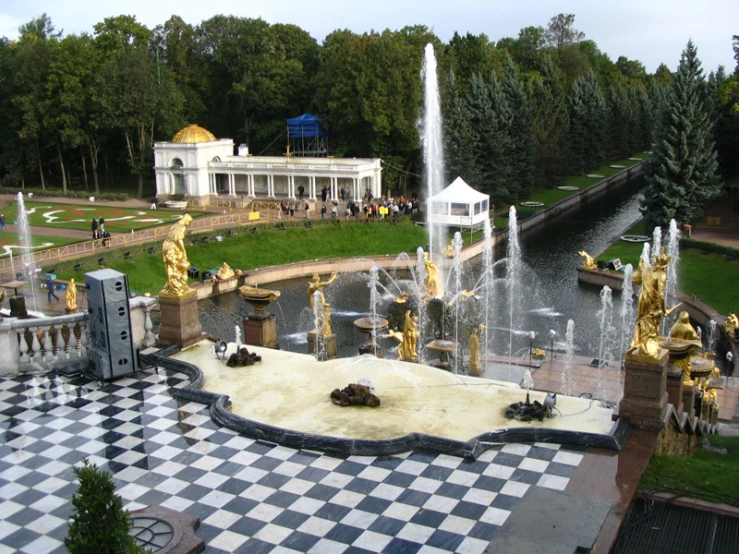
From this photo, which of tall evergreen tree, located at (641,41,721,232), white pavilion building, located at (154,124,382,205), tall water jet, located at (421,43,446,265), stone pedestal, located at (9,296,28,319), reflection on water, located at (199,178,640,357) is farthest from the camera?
white pavilion building, located at (154,124,382,205)

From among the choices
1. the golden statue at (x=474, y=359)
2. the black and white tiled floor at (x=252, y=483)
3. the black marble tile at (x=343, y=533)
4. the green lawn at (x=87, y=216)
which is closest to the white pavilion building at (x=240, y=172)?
the green lawn at (x=87, y=216)

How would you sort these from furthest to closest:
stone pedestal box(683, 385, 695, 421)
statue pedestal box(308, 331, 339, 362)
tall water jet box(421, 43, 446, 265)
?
tall water jet box(421, 43, 446, 265) → statue pedestal box(308, 331, 339, 362) → stone pedestal box(683, 385, 695, 421)

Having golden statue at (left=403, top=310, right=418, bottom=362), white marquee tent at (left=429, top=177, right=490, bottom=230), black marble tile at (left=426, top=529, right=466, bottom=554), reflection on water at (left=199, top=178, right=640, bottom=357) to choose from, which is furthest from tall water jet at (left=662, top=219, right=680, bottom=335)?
black marble tile at (left=426, top=529, right=466, bottom=554)

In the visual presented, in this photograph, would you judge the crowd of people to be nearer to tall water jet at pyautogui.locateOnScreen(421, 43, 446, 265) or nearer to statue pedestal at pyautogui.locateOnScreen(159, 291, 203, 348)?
tall water jet at pyautogui.locateOnScreen(421, 43, 446, 265)

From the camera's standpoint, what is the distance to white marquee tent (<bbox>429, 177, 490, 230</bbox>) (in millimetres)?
45438

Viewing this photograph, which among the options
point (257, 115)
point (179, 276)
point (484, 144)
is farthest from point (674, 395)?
point (257, 115)

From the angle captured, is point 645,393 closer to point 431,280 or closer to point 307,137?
point 431,280

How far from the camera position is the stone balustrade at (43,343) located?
16.0 meters

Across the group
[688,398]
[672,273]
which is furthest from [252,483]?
[672,273]

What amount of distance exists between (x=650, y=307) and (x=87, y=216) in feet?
138

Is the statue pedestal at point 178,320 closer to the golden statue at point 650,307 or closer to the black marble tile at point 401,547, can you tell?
the black marble tile at point 401,547

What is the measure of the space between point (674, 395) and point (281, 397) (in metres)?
7.12

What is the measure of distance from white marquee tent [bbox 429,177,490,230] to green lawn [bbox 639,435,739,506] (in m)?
33.0

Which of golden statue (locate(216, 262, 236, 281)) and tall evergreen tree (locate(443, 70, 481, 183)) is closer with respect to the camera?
golden statue (locate(216, 262, 236, 281))
